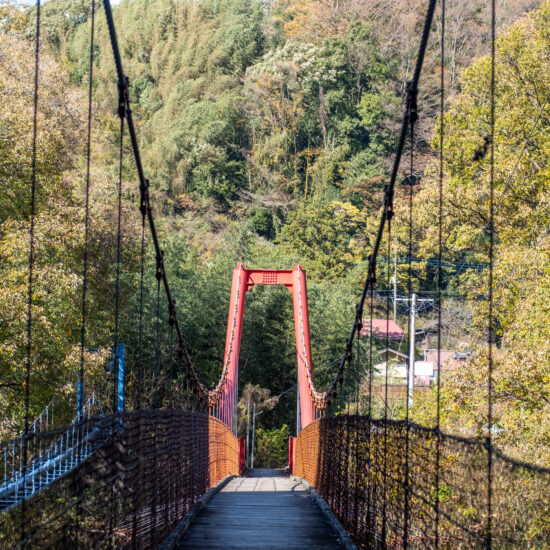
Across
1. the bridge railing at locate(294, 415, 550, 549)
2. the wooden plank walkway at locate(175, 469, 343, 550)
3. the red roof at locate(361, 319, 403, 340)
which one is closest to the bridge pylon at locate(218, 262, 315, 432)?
the wooden plank walkway at locate(175, 469, 343, 550)

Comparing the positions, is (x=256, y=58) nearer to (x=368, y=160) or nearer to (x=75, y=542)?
(x=368, y=160)

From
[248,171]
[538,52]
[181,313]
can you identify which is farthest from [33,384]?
[248,171]

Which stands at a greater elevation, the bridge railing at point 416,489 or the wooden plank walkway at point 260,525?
the bridge railing at point 416,489

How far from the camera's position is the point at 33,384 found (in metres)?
9.92

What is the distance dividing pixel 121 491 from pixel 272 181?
33403 millimetres

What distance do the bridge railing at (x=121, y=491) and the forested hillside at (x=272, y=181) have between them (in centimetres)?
125

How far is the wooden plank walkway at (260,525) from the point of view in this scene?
3879mm

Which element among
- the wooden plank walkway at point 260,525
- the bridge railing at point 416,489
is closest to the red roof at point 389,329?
the wooden plank walkway at point 260,525

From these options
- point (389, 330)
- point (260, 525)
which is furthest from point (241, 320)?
point (389, 330)

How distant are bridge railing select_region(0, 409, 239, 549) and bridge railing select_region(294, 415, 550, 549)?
926 mm

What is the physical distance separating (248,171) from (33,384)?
27.9 meters

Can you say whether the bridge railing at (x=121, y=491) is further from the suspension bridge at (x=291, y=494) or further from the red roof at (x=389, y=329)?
the red roof at (x=389, y=329)

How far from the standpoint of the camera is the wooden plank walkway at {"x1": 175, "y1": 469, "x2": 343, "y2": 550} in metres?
3.88

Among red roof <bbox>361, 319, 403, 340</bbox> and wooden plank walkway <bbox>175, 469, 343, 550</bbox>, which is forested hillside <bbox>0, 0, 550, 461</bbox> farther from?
wooden plank walkway <bbox>175, 469, 343, 550</bbox>
